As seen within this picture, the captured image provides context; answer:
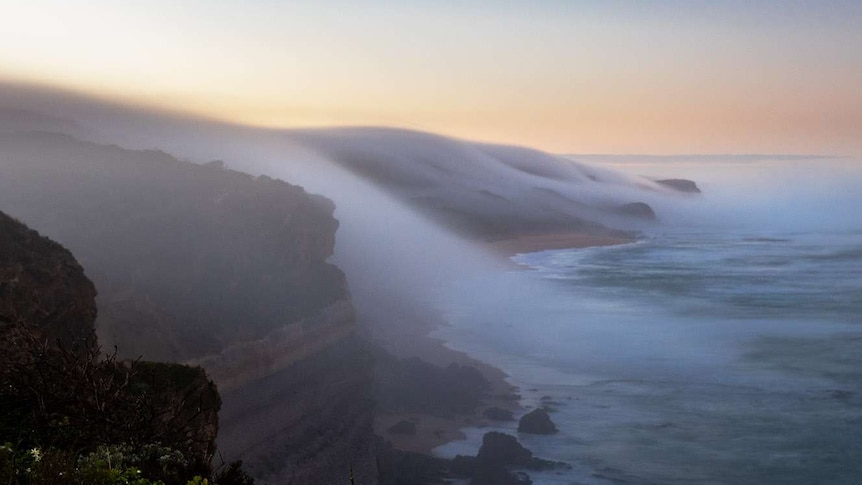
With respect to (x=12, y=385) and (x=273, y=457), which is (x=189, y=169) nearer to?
(x=273, y=457)

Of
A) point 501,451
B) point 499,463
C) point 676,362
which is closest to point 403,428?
point 501,451

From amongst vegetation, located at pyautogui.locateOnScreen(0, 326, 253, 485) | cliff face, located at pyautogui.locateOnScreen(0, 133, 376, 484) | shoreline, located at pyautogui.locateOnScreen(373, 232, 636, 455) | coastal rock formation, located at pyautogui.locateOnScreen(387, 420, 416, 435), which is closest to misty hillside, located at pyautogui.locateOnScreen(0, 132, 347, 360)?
cliff face, located at pyautogui.locateOnScreen(0, 133, 376, 484)

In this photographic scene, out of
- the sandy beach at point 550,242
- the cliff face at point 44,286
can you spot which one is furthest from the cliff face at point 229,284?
the sandy beach at point 550,242

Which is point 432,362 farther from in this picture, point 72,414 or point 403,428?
point 72,414

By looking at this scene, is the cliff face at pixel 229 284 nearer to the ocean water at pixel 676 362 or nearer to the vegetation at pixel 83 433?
the ocean water at pixel 676 362

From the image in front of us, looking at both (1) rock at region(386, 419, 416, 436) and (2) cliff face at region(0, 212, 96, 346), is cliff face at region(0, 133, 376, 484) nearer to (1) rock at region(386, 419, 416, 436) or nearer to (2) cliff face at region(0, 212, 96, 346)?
(1) rock at region(386, 419, 416, 436)

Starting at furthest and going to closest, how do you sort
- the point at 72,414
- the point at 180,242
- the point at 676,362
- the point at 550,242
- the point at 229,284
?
the point at 550,242
the point at 676,362
the point at 180,242
the point at 229,284
the point at 72,414

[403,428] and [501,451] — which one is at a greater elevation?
[501,451]
